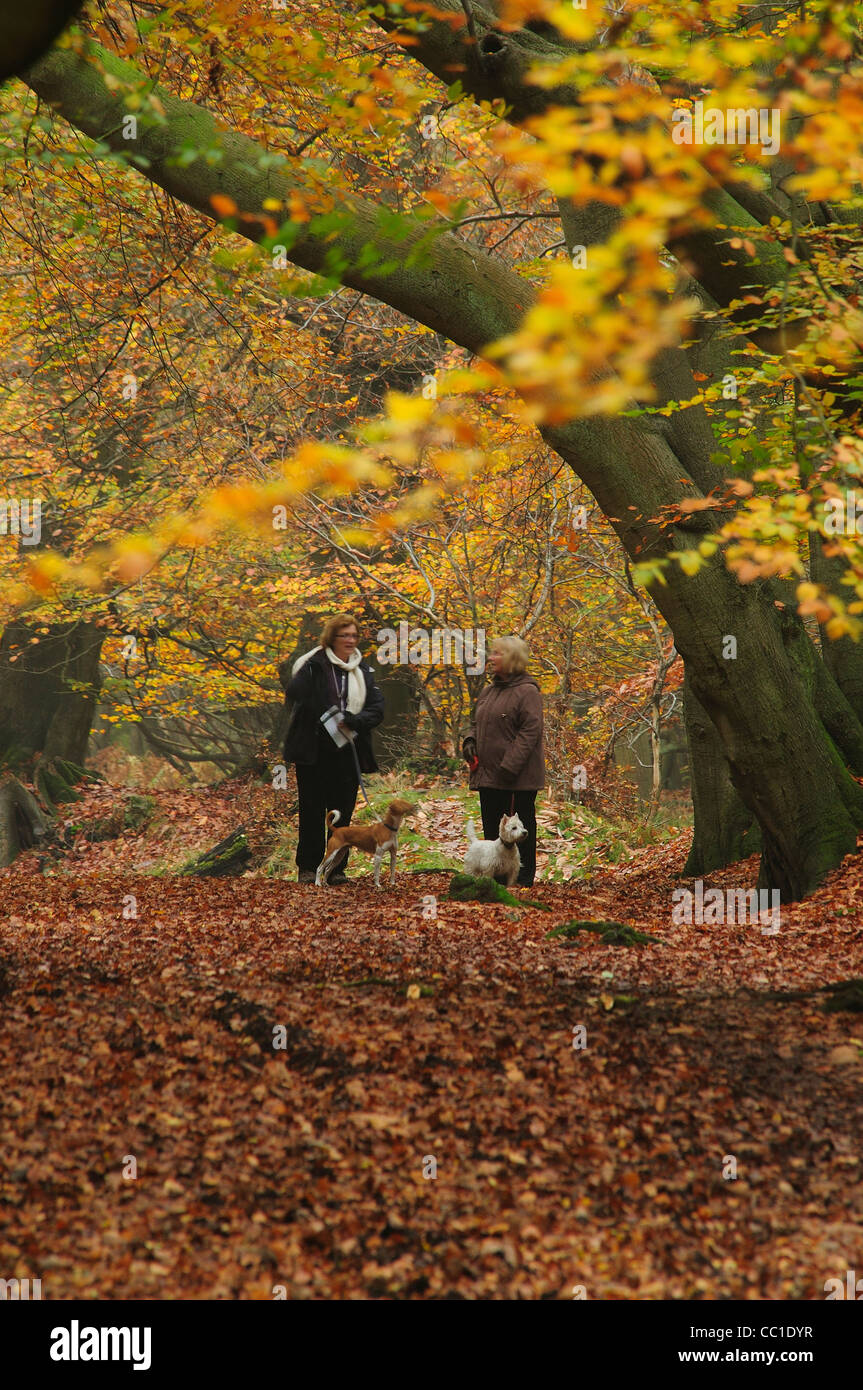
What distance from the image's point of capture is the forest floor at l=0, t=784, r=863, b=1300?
9.35ft

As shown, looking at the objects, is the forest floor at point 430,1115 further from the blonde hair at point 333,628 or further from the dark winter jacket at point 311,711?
the blonde hair at point 333,628

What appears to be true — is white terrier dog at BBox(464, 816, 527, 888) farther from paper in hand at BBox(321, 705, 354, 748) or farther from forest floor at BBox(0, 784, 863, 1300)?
forest floor at BBox(0, 784, 863, 1300)

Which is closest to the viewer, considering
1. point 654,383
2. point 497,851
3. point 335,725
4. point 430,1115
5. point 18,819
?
point 430,1115

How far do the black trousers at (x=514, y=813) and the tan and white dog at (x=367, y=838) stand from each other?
25.6 inches

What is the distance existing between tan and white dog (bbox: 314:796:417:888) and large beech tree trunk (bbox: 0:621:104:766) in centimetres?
893

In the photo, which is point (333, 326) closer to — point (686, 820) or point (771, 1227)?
point (686, 820)

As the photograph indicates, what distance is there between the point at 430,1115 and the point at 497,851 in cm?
452

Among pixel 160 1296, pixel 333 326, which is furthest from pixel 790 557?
pixel 333 326

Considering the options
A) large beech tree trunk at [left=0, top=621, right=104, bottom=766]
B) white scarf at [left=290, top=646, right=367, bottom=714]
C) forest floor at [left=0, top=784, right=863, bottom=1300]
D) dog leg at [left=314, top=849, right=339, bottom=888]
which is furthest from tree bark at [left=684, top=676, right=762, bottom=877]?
large beech tree trunk at [left=0, top=621, right=104, bottom=766]

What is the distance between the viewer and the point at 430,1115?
3.66 meters

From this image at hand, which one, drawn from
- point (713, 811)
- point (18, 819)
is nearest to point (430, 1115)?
point (713, 811)

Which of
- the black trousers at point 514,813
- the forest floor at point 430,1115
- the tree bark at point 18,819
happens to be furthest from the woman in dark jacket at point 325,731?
the tree bark at point 18,819

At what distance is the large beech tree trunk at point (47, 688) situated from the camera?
16156mm

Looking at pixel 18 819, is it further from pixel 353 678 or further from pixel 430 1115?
pixel 430 1115
